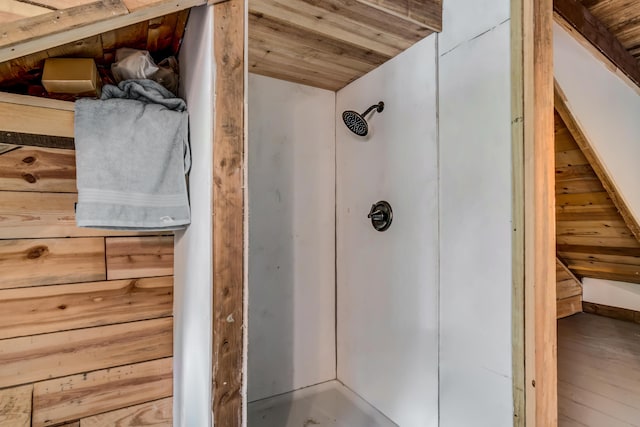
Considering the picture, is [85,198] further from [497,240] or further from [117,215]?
[497,240]

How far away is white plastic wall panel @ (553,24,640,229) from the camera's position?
164 cm

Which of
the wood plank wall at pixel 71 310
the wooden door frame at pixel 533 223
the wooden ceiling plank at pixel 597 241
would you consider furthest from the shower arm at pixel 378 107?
the wooden ceiling plank at pixel 597 241

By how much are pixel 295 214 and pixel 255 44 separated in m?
0.91

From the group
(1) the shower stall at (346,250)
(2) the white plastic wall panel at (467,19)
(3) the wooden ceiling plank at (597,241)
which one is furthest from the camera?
(3) the wooden ceiling plank at (597,241)

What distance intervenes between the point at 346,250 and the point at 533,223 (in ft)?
3.57

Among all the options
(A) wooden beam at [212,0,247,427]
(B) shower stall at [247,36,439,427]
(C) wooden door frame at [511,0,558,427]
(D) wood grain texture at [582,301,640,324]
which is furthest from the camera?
(D) wood grain texture at [582,301,640,324]

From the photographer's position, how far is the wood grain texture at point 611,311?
9.90 ft

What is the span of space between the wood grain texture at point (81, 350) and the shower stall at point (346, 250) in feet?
1.70

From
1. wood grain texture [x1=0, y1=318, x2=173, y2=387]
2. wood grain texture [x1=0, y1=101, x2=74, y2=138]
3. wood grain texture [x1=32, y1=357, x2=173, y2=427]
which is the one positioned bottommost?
wood grain texture [x1=32, y1=357, x2=173, y2=427]

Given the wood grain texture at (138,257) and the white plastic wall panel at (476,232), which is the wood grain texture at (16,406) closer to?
the wood grain texture at (138,257)

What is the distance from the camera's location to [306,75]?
1.82 metres

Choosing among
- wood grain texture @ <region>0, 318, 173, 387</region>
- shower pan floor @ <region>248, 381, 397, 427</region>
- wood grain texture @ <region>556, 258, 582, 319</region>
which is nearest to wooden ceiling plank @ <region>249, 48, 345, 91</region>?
wood grain texture @ <region>0, 318, 173, 387</region>

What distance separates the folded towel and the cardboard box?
58 millimetres

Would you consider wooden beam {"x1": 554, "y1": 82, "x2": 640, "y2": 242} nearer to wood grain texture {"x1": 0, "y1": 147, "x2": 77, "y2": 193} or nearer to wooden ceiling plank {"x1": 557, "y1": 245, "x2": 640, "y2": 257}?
wooden ceiling plank {"x1": 557, "y1": 245, "x2": 640, "y2": 257}
